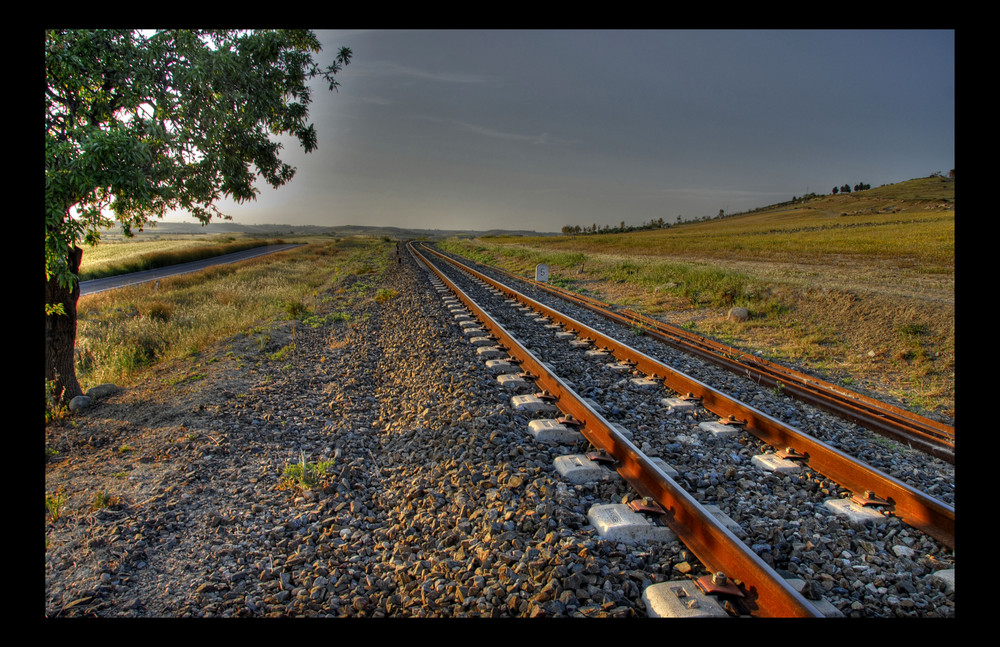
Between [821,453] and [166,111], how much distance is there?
823cm

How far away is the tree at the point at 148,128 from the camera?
164 inches

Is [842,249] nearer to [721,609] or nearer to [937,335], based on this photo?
[937,335]

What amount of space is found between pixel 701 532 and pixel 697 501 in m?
0.44

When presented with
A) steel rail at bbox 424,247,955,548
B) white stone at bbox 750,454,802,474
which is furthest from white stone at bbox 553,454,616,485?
steel rail at bbox 424,247,955,548

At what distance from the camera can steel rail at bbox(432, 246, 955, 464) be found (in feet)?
15.3

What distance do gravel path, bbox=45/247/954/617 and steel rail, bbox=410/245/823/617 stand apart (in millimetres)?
173

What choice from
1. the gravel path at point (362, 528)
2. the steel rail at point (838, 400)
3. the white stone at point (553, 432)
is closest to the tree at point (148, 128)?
the gravel path at point (362, 528)

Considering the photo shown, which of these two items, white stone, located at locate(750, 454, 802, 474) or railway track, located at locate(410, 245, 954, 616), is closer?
railway track, located at locate(410, 245, 954, 616)

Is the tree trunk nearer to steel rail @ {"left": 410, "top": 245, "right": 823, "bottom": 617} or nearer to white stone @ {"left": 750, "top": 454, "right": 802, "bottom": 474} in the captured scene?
steel rail @ {"left": 410, "top": 245, "right": 823, "bottom": 617}

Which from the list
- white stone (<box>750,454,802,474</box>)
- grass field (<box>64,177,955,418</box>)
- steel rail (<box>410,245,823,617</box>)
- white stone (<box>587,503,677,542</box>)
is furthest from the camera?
grass field (<box>64,177,955,418</box>)

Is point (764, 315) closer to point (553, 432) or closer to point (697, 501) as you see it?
point (553, 432)

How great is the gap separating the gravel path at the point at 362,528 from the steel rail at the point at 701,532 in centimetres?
17

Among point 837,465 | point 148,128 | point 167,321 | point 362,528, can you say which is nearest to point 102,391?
point 148,128

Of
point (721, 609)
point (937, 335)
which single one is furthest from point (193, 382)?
point (937, 335)
